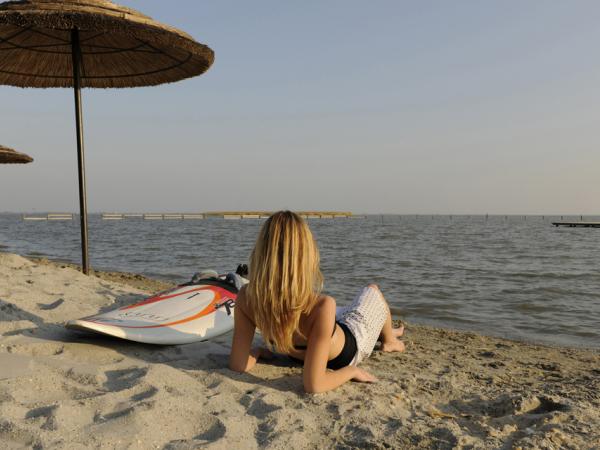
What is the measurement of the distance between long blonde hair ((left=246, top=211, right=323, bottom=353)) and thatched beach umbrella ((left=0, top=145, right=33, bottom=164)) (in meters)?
7.75

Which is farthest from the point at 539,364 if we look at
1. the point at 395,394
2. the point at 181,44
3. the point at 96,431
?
the point at 181,44

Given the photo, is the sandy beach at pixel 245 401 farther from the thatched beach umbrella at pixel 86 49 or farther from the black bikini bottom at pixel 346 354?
the thatched beach umbrella at pixel 86 49

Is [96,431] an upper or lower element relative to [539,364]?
upper

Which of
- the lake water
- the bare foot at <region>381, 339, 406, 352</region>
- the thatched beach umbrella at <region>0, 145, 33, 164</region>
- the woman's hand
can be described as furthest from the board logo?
the thatched beach umbrella at <region>0, 145, 33, 164</region>

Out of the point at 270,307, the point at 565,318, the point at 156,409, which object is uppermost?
the point at 270,307

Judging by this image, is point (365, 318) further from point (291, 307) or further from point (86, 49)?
point (86, 49)

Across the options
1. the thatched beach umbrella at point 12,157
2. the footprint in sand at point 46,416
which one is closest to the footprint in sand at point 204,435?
the footprint in sand at point 46,416

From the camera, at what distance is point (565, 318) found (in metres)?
6.62

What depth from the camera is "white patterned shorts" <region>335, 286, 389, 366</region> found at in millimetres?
3238

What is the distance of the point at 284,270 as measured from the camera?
2508 mm

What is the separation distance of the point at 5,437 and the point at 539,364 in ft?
13.8

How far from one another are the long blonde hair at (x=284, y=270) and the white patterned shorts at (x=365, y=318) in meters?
0.72

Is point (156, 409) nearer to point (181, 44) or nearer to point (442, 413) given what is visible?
point (442, 413)

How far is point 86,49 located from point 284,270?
5.45m
